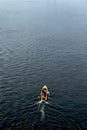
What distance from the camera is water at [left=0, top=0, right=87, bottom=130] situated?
50.8 m

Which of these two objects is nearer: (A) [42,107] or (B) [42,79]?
(A) [42,107]

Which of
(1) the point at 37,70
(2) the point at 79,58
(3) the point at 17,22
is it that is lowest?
(1) the point at 37,70

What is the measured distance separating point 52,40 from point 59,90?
177 feet

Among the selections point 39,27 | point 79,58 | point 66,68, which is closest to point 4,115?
point 66,68

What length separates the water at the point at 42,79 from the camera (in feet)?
167

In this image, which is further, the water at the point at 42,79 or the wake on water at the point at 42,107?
the wake on water at the point at 42,107

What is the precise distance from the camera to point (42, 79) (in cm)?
7075

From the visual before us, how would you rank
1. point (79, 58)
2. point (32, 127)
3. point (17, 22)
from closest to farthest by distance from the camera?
1. point (32, 127)
2. point (79, 58)
3. point (17, 22)

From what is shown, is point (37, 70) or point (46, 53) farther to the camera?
point (46, 53)

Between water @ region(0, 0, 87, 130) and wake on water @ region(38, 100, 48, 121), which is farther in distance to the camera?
wake on water @ region(38, 100, 48, 121)

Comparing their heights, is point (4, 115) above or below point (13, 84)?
below

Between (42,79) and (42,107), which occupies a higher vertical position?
(42,79)

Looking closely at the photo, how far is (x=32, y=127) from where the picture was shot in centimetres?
4775

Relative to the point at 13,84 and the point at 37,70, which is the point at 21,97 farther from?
the point at 37,70
